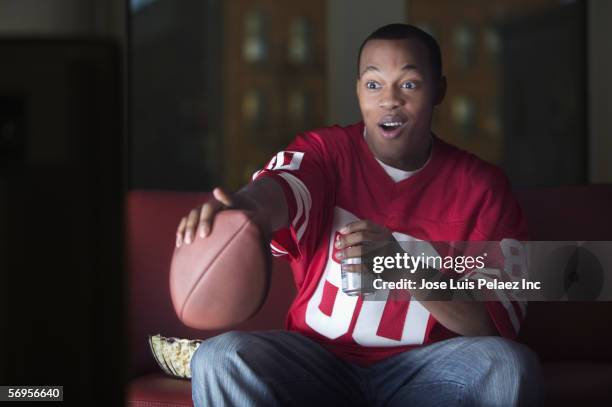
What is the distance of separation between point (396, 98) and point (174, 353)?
0.69m

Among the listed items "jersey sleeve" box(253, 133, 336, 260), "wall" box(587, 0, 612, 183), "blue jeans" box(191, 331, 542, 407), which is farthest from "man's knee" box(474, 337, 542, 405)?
"wall" box(587, 0, 612, 183)

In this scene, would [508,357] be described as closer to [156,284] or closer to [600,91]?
[156,284]

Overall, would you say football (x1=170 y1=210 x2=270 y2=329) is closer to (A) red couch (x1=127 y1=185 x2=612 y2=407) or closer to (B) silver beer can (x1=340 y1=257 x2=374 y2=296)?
(B) silver beer can (x1=340 y1=257 x2=374 y2=296)

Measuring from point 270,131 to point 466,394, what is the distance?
3355 millimetres

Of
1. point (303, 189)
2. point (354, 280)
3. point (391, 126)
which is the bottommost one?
point (354, 280)

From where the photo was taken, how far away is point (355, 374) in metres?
1.37

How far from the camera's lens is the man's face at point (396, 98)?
1495 millimetres

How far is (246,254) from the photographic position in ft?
2.92

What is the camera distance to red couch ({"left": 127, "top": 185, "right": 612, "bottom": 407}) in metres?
1.76

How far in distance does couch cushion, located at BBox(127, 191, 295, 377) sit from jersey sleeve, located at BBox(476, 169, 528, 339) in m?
0.56

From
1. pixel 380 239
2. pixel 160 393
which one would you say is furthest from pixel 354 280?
pixel 160 393

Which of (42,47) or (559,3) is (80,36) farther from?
Result: (559,3)

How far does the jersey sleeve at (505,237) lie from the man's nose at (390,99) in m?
0.24

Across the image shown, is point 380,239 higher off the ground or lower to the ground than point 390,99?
lower
